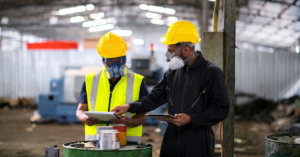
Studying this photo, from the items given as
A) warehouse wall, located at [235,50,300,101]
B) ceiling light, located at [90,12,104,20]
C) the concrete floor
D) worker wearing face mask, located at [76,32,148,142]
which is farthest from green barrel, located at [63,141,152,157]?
ceiling light, located at [90,12,104,20]

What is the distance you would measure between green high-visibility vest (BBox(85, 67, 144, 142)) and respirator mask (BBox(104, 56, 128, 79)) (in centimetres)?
11

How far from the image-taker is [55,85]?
12.1 meters

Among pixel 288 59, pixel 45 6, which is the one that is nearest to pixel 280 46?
pixel 288 59

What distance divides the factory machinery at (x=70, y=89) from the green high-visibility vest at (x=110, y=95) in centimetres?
749

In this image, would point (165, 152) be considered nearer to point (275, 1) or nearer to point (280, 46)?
point (275, 1)

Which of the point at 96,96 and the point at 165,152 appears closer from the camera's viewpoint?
the point at 165,152

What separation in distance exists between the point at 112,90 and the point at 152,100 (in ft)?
1.29

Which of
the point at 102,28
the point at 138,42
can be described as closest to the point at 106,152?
the point at 102,28

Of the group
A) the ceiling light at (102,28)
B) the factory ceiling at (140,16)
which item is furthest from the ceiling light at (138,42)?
the ceiling light at (102,28)

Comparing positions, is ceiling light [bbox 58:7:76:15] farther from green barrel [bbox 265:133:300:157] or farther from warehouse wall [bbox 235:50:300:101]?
green barrel [bbox 265:133:300:157]

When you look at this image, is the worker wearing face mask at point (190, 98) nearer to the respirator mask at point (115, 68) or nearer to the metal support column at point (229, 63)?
the respirator mask at point (115, 68)

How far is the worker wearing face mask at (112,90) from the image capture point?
10.3 feet

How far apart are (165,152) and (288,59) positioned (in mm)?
13855

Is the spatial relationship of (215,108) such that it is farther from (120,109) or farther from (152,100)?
(120,109)
